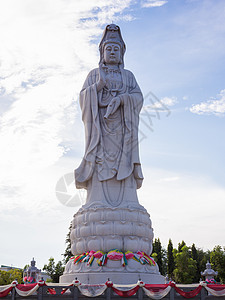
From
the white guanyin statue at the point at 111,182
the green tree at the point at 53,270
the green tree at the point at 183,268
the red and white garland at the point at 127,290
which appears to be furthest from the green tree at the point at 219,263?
the red and white garland at the point at 127,290

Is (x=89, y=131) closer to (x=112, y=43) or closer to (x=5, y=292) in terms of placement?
(x=112, y=43)

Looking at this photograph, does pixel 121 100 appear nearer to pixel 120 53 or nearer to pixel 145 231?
pixel 120 53

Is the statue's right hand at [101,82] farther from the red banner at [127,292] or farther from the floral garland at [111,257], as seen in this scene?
the red banner at [127,292]

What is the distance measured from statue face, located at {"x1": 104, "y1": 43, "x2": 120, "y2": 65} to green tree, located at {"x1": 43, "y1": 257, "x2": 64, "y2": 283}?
58.5ft

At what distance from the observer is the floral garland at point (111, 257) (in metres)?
13.7

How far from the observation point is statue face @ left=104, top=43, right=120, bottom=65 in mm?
17156

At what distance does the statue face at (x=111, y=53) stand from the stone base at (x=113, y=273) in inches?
331

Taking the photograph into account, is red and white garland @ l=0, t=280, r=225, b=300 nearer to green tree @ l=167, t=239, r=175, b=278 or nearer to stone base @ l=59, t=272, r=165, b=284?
stone base @ l=59, t=272, r=165, b=284

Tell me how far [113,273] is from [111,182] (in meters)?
3.70

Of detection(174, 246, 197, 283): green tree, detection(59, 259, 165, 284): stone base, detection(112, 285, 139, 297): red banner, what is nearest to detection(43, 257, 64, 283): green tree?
detection(174, 246, 197, 283): green tree

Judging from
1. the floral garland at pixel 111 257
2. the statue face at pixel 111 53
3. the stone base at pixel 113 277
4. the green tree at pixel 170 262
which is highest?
the statue face at pixel 111 53

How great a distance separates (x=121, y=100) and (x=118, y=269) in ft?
21.7

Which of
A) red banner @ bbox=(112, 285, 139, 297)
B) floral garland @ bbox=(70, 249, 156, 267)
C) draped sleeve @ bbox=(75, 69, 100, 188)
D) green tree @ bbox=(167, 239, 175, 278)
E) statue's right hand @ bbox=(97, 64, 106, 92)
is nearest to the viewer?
red banner @ bbox=(112, 285, 139, 297)

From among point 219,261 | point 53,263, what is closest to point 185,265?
point 219,261
